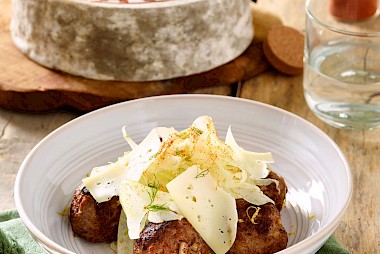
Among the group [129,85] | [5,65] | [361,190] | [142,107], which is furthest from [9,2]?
[361,190]

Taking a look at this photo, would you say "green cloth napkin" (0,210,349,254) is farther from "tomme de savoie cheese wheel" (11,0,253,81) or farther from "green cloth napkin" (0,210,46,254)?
"tomme de savoie cheese wheel" (11,0,253,81)

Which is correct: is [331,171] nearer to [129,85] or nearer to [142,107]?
[142,107]

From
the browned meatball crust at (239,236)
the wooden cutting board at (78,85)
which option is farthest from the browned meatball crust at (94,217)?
the wooden cutting board at (78,85)

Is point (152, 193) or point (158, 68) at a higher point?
point (152, 193)

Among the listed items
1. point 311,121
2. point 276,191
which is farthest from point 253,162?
point 311,121

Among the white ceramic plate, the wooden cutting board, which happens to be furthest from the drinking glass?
the white ceramic plate

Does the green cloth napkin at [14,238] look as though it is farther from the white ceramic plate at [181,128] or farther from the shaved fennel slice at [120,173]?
the shaved fennel slice at [120,173]

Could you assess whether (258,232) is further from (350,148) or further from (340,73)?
(340,73)
